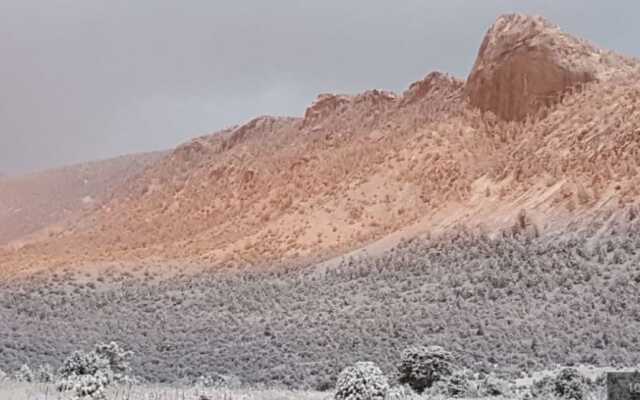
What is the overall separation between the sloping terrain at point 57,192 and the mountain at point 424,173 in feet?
68.5

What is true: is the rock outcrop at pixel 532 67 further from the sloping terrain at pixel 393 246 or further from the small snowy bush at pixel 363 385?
the small snowy bush at pixel 363 385

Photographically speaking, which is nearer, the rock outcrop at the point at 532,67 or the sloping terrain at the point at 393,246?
the sloping terrain at the point at 393,246

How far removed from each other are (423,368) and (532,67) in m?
36.7

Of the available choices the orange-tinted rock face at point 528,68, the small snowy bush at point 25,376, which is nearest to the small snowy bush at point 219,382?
the small snowy bush at point 25,376

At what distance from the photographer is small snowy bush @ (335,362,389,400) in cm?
1241

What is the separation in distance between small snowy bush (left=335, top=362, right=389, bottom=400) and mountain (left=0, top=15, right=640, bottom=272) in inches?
944

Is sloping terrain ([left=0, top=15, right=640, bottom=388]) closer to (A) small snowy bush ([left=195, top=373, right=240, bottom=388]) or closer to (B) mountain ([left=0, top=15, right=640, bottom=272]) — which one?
(B) mountain ([left=0, top=15, right=640, bottom=272])

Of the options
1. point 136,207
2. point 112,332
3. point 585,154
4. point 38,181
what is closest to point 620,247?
point 585,154

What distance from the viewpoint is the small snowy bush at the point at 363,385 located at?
1241cm

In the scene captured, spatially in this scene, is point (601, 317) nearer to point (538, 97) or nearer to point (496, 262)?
point (496, 262)

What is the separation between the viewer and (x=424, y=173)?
50.6 metres

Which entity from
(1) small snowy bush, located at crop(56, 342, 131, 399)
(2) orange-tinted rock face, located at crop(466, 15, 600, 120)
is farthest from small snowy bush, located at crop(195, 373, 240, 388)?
(2) orange-tinted rock face, located at crop(466, 15, 600, 120)

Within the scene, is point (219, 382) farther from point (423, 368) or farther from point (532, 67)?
point (532, 67)

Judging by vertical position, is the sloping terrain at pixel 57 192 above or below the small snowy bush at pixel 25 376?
above
